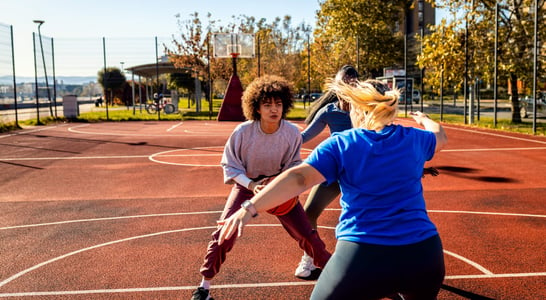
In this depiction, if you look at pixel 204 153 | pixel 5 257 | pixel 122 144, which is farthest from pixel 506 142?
pixel 5 257

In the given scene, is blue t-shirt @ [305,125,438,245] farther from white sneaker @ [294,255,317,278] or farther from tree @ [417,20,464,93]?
tree @ [417,20,464,93]

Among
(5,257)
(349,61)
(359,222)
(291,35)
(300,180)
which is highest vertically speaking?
(291,35)

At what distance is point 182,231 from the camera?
6609 millimetres

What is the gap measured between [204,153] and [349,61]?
23243 millimetres

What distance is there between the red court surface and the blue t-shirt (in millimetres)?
2279

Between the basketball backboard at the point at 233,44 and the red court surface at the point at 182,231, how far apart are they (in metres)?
18.3

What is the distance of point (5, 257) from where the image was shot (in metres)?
5.73

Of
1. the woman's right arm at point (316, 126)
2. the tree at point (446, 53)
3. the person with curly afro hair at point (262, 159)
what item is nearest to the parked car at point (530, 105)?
the tree at point (446, 53)

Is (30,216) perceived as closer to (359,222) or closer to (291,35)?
(359,222)

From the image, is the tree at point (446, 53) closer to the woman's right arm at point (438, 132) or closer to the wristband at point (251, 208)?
the woman's right arm at point (438, 132)

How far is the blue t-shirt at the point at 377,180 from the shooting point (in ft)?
7.86

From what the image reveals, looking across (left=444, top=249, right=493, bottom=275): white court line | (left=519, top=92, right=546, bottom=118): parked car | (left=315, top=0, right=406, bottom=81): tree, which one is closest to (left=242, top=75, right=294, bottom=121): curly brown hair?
(left=444, top=249, right=493, bottom=275): white court line

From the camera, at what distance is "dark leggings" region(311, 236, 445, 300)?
2.33 metres

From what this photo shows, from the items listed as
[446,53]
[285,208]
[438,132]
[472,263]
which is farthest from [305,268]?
[446,53]
